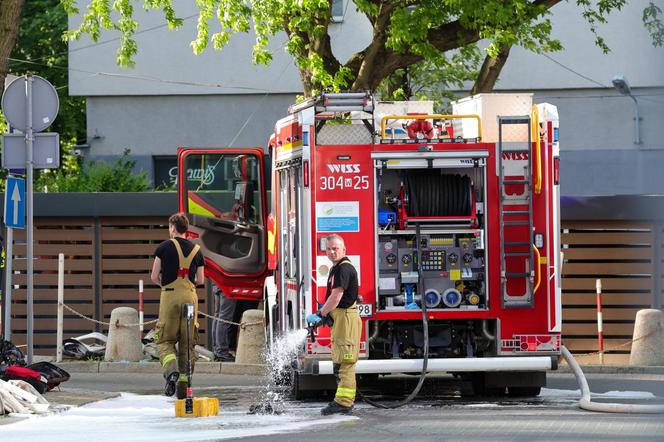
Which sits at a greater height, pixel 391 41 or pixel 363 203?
pixel 391 41

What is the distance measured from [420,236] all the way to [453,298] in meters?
0.66

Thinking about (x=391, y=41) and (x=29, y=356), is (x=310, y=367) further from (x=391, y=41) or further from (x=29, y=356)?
(x=391, y=41)

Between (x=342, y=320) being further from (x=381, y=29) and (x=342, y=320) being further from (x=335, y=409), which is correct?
(x=381, y=29)

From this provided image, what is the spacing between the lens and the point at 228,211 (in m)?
15.7

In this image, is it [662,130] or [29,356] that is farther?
[29,356]

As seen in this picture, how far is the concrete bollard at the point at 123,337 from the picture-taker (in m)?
17.6

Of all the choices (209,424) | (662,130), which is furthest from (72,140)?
(662,130)

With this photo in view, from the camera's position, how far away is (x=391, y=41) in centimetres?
1800

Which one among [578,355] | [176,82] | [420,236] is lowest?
[578,355]

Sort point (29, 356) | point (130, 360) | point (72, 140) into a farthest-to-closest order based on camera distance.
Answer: point (72, 140) → point (130, 360) → point (29, 356)

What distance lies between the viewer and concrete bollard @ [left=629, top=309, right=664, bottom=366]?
16.5m

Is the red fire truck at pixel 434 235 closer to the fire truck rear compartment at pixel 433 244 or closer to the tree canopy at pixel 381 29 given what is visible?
the fire truck rear compartment at pixel 433 244

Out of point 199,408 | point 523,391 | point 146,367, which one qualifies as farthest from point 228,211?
point 199,408

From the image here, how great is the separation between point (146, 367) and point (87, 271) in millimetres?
2942
